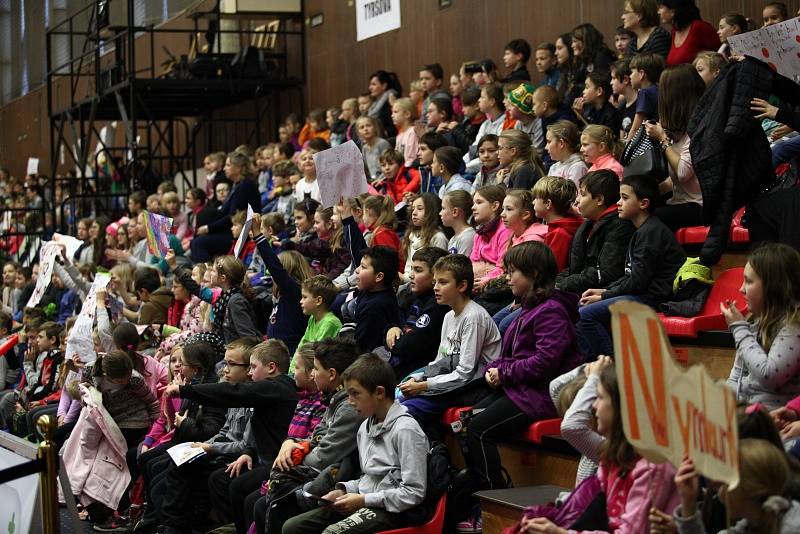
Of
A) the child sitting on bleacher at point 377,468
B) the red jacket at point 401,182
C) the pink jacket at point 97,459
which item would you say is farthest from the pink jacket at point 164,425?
the red jacket at point 401,182

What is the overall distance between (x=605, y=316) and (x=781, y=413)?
1.86 m

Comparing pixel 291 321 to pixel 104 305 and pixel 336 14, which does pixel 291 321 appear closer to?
pixel 104 305

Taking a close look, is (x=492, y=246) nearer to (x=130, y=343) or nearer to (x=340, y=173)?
(x=340, y=173)

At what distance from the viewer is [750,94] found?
20.2 ft

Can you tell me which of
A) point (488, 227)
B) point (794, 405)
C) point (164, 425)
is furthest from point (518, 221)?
point (794, 405)

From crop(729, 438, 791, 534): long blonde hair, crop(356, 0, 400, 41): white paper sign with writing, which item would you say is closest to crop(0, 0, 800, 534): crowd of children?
crop(729, 438, 791, 534): long blonde hair

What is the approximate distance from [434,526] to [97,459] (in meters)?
3.34

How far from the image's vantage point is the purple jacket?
577 cm

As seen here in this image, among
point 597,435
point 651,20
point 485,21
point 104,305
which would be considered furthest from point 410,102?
point 597,435

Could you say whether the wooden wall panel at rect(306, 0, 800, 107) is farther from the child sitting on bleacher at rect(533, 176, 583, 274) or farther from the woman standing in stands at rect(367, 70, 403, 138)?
the child sitting on bleacher at rect(533, 176, 583, 274)

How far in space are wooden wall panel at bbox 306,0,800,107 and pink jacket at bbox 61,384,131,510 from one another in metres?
5.91

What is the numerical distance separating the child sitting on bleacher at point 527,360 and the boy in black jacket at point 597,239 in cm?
62

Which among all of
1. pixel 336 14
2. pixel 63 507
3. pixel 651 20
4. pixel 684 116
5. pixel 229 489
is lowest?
pixel 63 507

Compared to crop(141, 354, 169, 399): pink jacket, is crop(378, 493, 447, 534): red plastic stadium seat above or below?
below
